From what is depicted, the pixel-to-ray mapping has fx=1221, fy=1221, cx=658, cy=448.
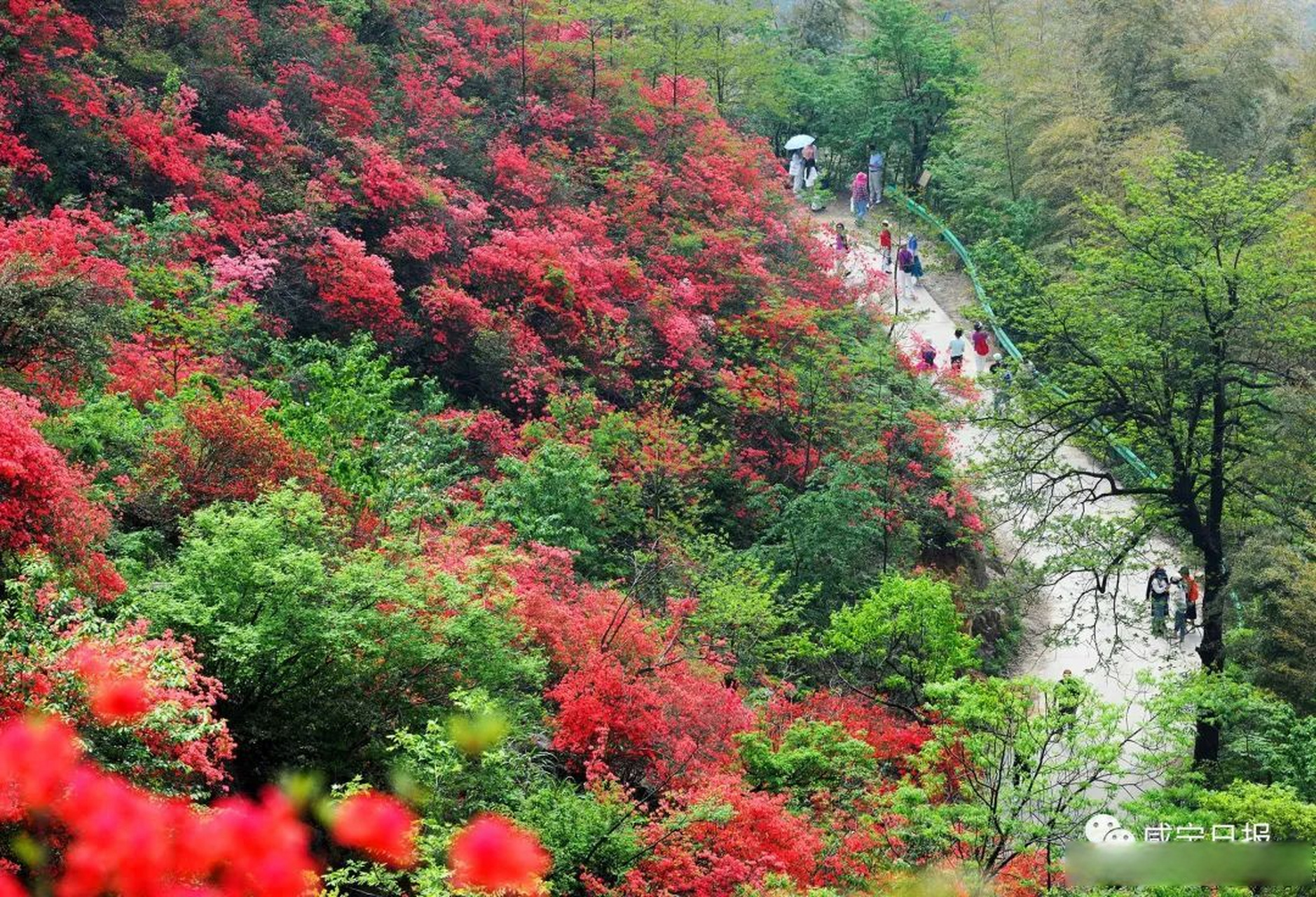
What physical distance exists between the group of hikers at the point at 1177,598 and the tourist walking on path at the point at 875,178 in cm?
2025

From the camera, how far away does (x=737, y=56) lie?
33125 mm

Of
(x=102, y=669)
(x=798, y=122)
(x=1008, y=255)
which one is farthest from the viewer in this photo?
(x=798, y=122)

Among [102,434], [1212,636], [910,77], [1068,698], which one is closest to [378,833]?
[1068,698]

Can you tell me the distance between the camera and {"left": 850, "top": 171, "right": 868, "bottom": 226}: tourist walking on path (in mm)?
34500

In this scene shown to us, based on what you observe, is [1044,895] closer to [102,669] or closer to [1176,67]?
[102,669]

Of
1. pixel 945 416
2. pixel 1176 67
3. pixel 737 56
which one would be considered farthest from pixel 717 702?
pixel 1176 67

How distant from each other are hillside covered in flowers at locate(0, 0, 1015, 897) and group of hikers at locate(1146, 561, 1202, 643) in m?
2.96

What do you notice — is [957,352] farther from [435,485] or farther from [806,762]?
[806,762]

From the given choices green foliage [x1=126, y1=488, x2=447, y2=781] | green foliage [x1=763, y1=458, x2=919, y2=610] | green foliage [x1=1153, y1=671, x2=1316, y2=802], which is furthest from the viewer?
green foliage [x1=763, y1=458, x2=919, y2=610]

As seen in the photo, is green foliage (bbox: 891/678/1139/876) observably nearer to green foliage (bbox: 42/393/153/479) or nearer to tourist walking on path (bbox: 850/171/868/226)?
green foliage (bbox: 42/393/153/479)

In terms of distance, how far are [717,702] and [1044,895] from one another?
4013mm

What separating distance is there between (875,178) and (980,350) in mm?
11139

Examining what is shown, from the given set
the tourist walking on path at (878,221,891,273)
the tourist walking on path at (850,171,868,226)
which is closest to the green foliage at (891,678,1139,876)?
the tourist walking on path at (878,221,891,273)

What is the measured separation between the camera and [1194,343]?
15.8 metres
